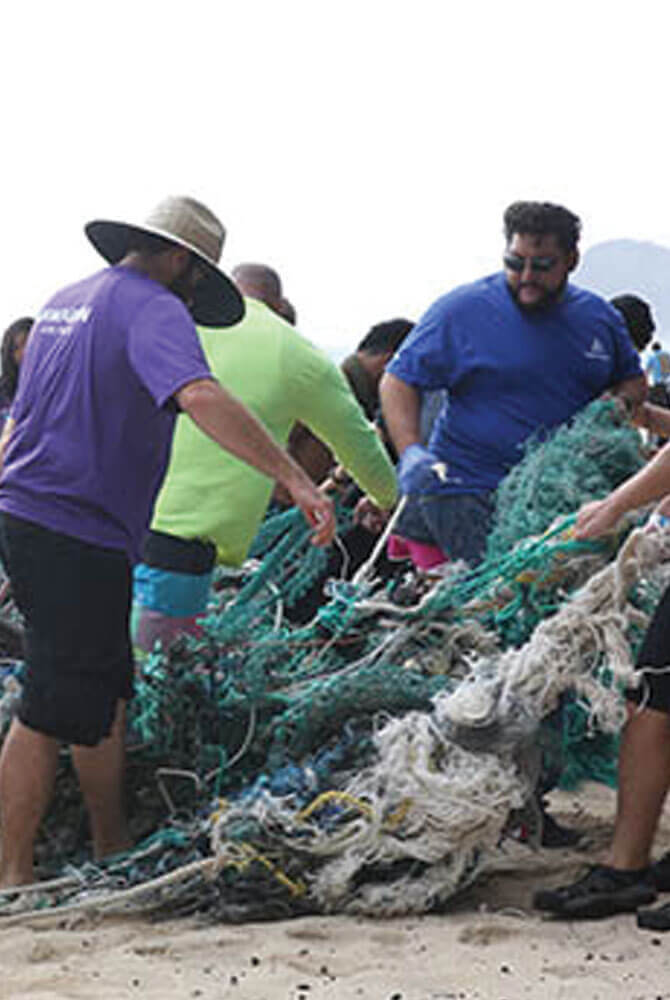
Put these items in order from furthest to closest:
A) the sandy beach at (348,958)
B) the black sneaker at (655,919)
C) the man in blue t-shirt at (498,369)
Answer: the man in blue t-shirt at (498,369) < the black sneaker at (655,919) < the sandy beach at (348,958)

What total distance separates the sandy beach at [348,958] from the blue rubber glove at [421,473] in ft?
4.71

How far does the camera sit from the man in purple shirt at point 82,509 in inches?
148

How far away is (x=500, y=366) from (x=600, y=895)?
1816 mm

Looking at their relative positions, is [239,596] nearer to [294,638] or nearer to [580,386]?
[294,638]

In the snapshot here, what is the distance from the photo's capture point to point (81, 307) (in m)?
3.86

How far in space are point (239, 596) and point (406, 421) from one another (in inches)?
32.7

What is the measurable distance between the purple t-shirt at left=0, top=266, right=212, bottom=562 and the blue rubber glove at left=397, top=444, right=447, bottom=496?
1.11 m

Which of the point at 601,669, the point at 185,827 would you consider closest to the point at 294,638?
the point at 185,827

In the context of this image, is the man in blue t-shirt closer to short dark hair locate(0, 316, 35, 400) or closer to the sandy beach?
the sandy beach

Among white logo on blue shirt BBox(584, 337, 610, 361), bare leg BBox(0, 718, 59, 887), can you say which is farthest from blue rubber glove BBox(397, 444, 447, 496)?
bare leg BBox(0, 718, 59, 887)

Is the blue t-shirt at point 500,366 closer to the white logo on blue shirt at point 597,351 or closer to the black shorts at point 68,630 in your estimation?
the white logo on blue shirt at point 597,351

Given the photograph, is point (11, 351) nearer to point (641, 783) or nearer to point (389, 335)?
point (389, 335)

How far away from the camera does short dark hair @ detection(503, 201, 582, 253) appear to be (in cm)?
477

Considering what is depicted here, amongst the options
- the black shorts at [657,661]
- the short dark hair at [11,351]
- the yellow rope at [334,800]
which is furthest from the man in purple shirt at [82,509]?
the short dark hair at [11,351]
